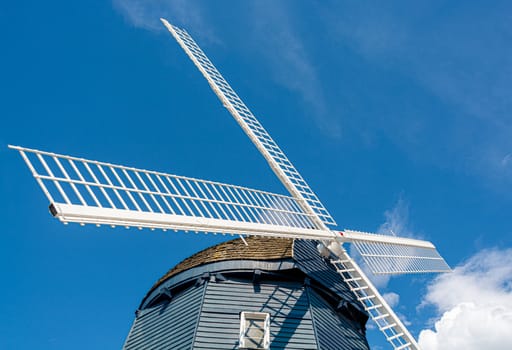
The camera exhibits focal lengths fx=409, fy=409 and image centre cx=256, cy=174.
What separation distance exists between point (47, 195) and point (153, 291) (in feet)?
25.1

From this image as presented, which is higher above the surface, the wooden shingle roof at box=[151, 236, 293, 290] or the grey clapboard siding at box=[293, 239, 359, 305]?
the wooden shingle roof at box=[151, 236, 293, 290]

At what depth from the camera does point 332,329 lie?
1010 centimetres

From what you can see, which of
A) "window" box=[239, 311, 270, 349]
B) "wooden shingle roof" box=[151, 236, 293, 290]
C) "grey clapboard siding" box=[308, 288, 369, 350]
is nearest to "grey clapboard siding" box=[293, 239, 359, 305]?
"wooden shingle roof" box=[151, 236, 293, 290]

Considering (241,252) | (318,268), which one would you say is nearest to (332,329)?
(318,268)

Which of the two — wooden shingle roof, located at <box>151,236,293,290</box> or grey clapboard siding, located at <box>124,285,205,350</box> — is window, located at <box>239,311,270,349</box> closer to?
grey clapboard siding, located at <box>124,285,205,350</box>

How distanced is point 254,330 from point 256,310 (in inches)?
18.1

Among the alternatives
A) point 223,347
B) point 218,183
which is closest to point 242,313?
point 223,347

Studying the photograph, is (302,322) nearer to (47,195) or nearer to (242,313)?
(242,313)

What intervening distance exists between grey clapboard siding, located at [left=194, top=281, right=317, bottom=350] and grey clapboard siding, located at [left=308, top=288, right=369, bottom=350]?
0.26m

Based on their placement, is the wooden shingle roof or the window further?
the wooden shingle roof

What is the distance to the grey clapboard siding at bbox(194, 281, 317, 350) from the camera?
9008 millimetres

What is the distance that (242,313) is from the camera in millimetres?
9547

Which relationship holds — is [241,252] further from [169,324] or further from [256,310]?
[169,324]

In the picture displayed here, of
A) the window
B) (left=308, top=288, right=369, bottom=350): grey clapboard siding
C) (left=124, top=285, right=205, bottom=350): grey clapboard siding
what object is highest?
(left=124, top=285, right=205, bottom=350): grey clapboard siding
